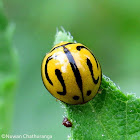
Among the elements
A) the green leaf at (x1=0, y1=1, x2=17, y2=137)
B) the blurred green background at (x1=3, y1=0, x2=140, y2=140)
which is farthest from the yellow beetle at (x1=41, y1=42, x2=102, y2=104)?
the blurred green background at (x1=3, y1=0, x2=140, y2=140)

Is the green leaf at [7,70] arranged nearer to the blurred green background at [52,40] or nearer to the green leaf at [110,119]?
the green leaf at [110,119]

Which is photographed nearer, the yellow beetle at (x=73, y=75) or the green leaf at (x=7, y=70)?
the yellow beetle at (x=73, y=75)

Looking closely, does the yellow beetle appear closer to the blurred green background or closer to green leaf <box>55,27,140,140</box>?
green leaf <box>55,27,140,140</box>

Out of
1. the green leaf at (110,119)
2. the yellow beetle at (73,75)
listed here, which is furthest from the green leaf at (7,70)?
the green leaf at (110,119)

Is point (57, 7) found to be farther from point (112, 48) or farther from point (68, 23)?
point (112, 48)

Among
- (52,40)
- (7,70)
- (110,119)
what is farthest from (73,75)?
(52,40)
